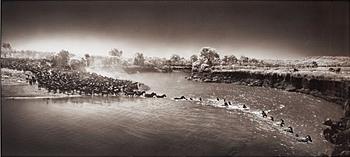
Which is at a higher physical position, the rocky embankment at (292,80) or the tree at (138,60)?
the tree at (138,60)

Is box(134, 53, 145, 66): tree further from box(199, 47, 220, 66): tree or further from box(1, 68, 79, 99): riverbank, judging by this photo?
box(1, 68, 79, 99): riverbank

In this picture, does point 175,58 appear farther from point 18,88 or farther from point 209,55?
point 18,88

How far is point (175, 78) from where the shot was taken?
5.30 meters

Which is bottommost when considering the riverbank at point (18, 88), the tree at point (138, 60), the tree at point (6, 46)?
the riverbank at point (18, 88)

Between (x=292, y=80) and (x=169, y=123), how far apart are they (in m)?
1.65

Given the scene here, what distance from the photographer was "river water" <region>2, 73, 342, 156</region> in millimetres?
4734

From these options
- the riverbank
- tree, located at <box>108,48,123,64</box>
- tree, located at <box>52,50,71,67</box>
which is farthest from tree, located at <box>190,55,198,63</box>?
the riverbank

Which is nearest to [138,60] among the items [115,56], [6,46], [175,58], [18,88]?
[115,56]

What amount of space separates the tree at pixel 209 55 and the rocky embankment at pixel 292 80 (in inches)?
6.2

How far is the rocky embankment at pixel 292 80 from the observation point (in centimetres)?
490

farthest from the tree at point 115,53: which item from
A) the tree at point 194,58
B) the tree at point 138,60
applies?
the tree at point 194,58

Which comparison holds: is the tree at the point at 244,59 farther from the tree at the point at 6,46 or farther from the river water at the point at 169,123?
the tree at the point at 6,46

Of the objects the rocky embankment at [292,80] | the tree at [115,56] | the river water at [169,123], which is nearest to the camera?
the river water at [169,123]

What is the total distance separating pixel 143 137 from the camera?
4.81m
